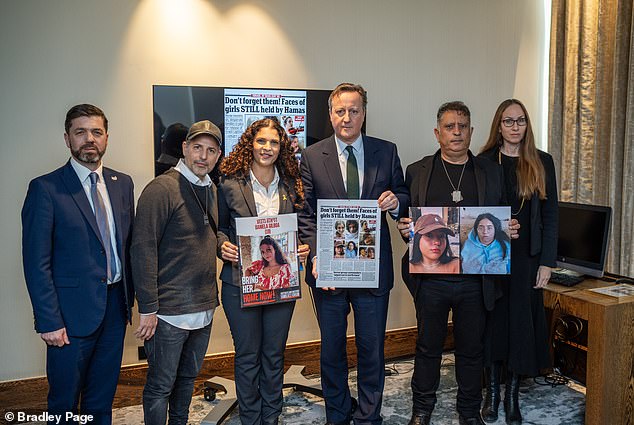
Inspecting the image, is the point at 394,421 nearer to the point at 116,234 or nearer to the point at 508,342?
the point at 508,342

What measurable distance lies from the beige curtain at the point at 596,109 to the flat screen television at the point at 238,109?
5.62ft

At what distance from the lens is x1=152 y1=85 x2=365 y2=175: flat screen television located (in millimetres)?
2994

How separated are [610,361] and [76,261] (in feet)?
7.89

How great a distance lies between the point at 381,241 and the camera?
98.9 inches

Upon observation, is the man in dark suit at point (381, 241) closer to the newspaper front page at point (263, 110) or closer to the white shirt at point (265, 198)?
the white shirt at point (265, 198)

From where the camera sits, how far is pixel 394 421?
284 cm

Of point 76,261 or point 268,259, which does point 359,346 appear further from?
point 76,261

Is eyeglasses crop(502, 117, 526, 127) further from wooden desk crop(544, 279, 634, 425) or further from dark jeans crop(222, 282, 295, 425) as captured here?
dark jeans crop(222, 282, 295, 425)

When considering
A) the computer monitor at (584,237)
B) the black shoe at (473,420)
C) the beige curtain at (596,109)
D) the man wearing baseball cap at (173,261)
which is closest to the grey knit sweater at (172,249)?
the man wearing baseball cap at (173,261)

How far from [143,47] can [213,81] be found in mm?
414

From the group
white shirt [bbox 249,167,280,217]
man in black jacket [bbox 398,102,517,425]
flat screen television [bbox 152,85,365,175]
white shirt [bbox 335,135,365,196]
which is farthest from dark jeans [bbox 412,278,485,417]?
flat screen television [bbox 152,85,365,175]

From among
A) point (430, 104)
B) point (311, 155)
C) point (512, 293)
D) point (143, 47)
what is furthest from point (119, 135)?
point (512, 293)

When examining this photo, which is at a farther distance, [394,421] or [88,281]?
[394,421]

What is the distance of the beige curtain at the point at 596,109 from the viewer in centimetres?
336
